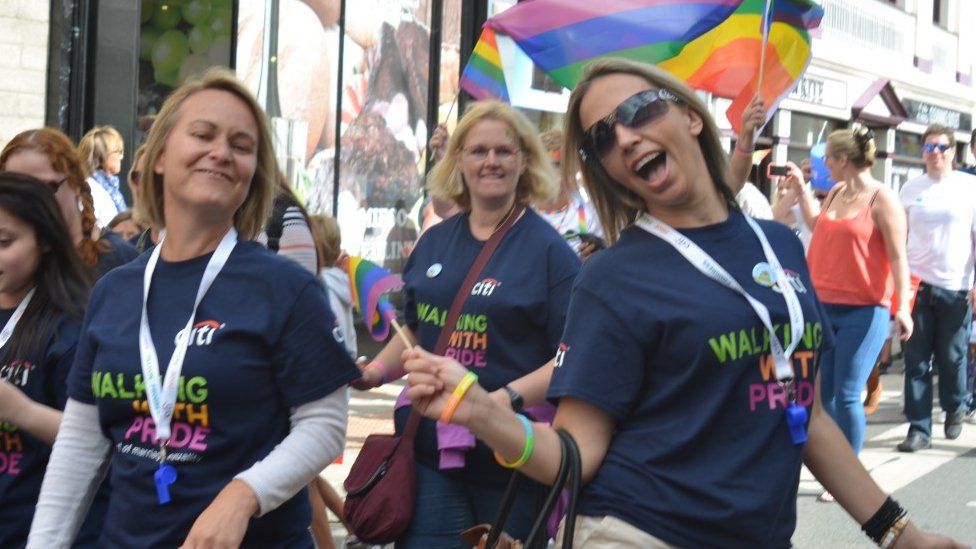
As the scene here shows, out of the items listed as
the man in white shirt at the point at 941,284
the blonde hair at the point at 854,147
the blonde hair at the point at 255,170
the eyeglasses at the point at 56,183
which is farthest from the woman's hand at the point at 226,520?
the man in white shirt at the point at 941,284

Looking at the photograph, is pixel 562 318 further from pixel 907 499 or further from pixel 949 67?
pixel 949 67

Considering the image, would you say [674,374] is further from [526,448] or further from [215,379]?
[215,379]

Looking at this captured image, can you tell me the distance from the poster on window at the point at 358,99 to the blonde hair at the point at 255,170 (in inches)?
347

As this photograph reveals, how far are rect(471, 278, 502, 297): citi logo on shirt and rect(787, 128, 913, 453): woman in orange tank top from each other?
4.15 metres

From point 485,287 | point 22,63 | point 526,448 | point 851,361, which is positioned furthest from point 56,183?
point 22,63

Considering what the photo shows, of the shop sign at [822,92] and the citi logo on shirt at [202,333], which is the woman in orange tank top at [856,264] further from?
the shop sign at [822,92]

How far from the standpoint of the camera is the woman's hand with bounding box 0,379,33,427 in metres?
3.34

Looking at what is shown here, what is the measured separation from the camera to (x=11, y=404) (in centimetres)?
335

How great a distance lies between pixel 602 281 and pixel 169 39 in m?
9.04

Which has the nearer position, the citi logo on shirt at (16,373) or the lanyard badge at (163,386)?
the lanyard badge at (163,386)

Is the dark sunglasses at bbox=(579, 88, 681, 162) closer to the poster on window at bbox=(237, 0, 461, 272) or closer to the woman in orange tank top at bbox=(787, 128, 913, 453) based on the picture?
the woman in orange tank top at bbox=(787, 128, 913, 453)

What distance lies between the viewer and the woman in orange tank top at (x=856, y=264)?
837 cm

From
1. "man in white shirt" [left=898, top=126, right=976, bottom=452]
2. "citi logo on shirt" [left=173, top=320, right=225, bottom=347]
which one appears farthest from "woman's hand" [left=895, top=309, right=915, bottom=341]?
"citi logo on shirt" [left=173, top=320, right=225, bottom=347]

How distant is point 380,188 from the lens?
1432cm
